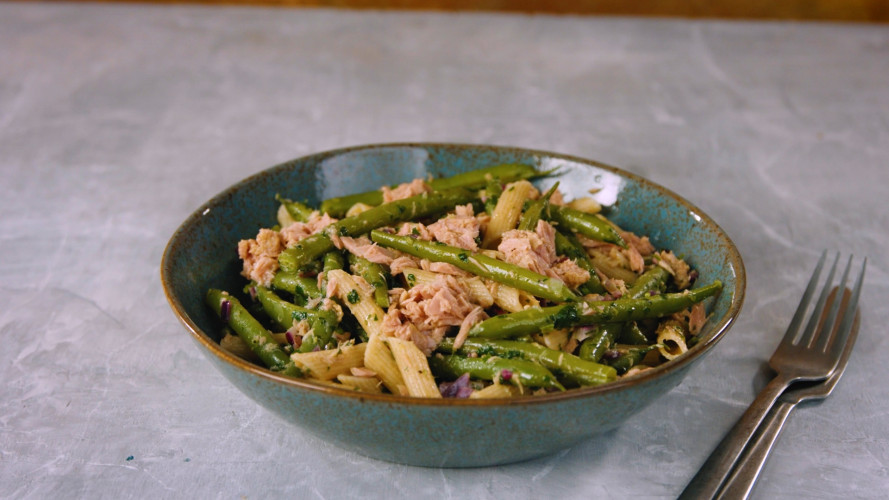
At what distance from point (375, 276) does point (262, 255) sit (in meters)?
0.56

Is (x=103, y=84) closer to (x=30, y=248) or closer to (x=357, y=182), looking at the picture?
(x=30, y=248)

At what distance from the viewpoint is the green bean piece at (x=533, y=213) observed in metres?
3.11

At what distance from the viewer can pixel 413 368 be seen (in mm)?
2451

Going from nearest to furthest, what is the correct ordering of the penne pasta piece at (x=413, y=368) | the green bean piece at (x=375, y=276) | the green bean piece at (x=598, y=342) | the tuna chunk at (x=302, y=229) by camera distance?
the penne pasta piece at (x=413, y=368)
the green bean piece at (x=598, y=342)
the green bean piece at (x=375, y=276)
the tuna chunk at (x=302, y=229)

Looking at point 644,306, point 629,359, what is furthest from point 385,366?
point 644,306

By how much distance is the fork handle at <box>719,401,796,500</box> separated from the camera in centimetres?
250

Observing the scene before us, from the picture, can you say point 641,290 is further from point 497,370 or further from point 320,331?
point 320,331

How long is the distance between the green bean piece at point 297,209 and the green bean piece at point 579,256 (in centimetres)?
115

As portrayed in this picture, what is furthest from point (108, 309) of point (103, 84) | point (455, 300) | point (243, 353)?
point (103, 84)

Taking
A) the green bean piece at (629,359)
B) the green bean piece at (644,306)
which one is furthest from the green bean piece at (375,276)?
the green bean piece at (629,359)

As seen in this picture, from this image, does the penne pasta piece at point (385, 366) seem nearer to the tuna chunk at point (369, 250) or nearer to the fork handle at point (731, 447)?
the tuna chunk at point (369, 250)

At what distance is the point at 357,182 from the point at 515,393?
1733 mm

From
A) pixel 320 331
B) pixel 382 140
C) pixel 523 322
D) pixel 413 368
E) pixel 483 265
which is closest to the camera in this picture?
pixel 413 368

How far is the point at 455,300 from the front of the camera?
268 centimetres
